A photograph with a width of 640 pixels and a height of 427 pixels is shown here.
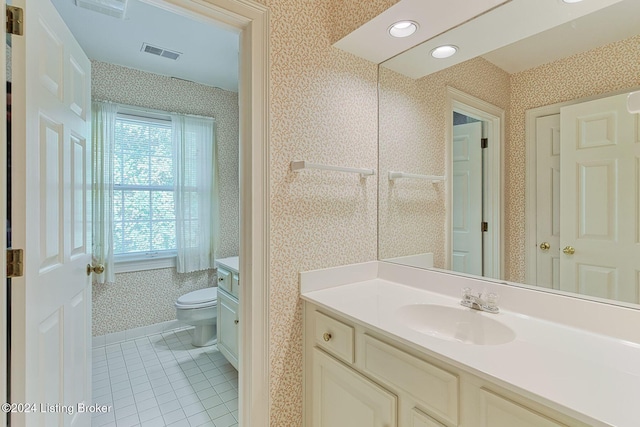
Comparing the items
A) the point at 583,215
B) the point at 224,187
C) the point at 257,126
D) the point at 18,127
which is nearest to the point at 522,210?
the point at 583,215

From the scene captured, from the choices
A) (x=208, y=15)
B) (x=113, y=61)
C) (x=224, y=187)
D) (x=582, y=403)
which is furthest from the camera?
(x=224, y=187)

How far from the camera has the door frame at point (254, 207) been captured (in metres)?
1.24

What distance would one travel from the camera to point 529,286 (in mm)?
1131

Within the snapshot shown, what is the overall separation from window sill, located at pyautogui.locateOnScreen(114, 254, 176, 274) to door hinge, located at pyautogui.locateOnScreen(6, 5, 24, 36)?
2.28m

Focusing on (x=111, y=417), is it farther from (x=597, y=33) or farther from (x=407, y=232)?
(x=597, y=33)

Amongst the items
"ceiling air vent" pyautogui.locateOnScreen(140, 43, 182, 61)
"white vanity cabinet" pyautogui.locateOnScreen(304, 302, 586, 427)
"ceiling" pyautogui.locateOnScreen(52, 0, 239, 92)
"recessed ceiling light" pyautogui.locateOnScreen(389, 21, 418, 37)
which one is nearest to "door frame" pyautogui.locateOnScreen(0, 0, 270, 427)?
"white vanity cabinet" pyautogui.locateOnScreen(304, 302, 586, 427)

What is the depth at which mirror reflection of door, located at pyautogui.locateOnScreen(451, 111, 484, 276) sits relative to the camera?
1.35 meters

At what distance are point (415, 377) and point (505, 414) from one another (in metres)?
0.24

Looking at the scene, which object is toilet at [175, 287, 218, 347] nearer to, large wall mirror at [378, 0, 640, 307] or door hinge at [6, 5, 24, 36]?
large wall mirror at [378, 0, 640, 307]

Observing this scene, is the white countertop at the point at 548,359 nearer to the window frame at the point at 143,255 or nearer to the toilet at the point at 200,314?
the toilet at the point at 200,314

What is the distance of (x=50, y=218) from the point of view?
1085mm

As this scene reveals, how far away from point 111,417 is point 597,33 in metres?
2.93

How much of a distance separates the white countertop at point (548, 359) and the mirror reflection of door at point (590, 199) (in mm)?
183

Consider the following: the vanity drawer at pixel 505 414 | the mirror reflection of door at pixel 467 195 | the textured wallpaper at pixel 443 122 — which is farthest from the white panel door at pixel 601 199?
the vanity drawer at pixel 505 414
